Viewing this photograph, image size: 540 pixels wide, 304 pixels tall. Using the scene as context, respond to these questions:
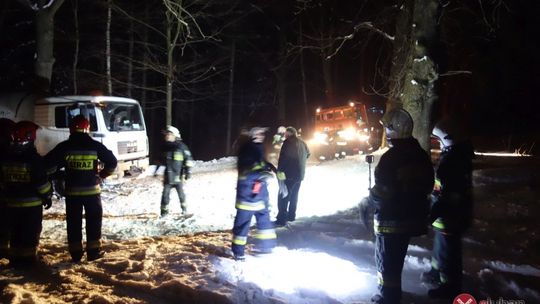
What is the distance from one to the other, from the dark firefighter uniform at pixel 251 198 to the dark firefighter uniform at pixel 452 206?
2076mm

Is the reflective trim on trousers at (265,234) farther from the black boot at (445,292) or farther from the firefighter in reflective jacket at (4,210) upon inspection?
the firefighter in reflective jacket at (4,210)

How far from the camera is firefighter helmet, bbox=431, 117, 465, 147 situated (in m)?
4.89

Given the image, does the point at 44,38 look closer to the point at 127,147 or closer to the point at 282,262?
the point at 127,147

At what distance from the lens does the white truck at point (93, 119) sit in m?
14.3

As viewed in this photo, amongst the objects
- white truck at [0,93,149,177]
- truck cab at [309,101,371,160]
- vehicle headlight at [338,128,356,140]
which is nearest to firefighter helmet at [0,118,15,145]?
white truck at [0,93,149,177]

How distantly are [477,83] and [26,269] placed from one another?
2894 cm

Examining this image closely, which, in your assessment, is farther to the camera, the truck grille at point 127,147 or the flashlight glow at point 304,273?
the truck grille at point 127,147

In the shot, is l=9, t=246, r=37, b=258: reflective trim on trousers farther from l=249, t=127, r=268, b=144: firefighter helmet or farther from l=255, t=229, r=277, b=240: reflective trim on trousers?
→ l=249, t=127, r=268, b=144: firefighter helmet

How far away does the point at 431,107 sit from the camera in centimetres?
888

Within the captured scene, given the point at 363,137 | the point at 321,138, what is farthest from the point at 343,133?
the point at 321,138

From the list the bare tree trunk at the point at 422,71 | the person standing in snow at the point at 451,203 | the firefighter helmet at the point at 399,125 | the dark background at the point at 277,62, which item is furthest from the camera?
the dark background at the point at 277,62

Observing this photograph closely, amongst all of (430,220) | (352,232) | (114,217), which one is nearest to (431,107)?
(352,232)

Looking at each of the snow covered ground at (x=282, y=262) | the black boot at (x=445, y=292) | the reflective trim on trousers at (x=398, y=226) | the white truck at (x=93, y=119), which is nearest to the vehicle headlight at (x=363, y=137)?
the white truck at (x=93, y=119)

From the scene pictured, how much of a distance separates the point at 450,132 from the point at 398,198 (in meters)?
1.10
